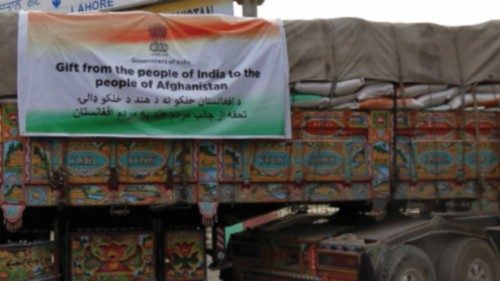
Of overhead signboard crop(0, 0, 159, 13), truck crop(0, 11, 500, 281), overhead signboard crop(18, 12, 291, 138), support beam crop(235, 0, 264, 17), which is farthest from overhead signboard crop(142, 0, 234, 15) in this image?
overhead signboard crop(18, 12, 291, 138)

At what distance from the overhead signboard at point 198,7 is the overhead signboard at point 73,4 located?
20 cm

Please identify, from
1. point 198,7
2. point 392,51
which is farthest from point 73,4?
point 392,51

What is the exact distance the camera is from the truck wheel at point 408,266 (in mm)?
7057

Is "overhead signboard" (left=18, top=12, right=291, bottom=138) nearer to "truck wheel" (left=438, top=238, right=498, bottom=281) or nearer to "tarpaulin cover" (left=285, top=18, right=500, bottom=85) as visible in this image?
"tarpaulin cover" (left=285, top=18, right=500, bottom=85)

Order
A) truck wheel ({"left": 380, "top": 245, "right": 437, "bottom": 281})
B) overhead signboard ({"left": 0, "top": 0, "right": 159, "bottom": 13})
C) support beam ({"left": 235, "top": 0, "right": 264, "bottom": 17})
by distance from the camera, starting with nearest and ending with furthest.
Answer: truck wheel ({"left": 380, "top": 245, "right": 437, "bottom": 281}) < support beam ({"left": 235, "top": 0, "right": 264, "bottom": 17}) < overhead signboard ({"left": 0, "top": 0, "right": 159, "bottom": 13})

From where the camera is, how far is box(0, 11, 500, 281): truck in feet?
22.2

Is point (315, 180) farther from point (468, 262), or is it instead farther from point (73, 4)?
point (73, 4)

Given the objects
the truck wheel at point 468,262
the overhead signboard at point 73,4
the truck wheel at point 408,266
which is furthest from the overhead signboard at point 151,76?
the overhead signboard at point 73,4

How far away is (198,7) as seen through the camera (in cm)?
1163

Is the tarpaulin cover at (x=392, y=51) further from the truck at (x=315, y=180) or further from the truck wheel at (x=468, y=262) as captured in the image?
the truck wheel at (x=468, y=262)

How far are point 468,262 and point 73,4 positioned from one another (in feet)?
27.7

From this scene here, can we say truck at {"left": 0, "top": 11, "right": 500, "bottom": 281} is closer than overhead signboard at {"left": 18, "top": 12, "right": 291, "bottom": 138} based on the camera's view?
No

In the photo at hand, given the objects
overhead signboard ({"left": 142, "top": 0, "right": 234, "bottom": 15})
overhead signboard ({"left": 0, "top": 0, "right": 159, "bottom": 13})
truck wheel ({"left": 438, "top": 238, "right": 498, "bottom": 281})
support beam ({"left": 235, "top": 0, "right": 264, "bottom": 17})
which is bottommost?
truck wheel ({"left": 438, "top": 238, "right": 498, "bottom": 281})

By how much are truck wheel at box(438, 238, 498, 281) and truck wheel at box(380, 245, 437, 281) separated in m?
0.19
